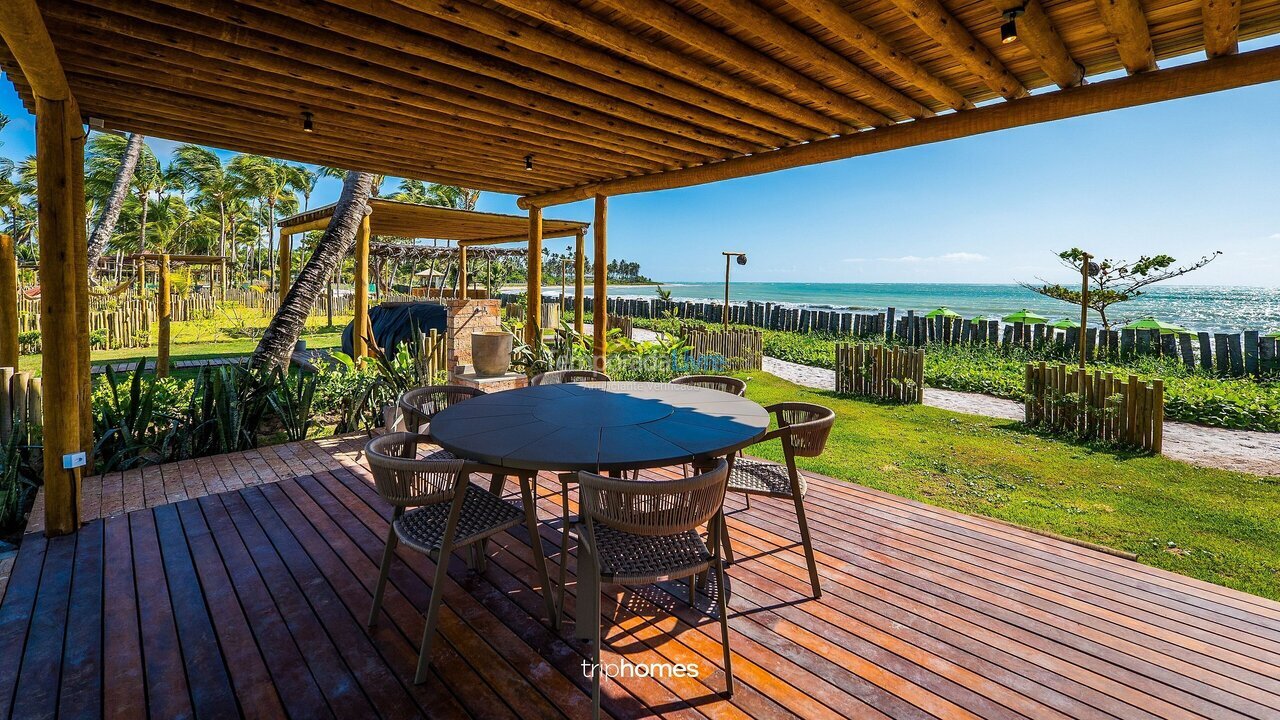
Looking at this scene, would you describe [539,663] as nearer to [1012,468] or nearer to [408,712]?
[408,712]

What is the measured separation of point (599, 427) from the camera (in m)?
2.52

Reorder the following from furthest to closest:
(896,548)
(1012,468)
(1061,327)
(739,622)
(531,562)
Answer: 1. (1061,327)
2. (1012,468)
3. (896,548)
4. (531,562)
5. (739,622)

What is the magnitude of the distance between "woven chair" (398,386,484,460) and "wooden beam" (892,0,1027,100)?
307 cm

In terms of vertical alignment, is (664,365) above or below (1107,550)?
Answer: above

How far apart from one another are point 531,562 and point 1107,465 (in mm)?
5692

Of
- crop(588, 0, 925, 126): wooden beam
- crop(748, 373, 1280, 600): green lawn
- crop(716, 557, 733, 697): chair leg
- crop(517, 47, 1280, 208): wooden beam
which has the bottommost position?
crop(748, 373, 1280, 600): green lawn

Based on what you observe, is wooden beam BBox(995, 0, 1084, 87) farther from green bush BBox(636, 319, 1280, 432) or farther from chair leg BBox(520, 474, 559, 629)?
green bush BBox(636, 319, 1280, 432)

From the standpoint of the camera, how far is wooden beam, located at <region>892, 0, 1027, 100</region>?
8.16 ft

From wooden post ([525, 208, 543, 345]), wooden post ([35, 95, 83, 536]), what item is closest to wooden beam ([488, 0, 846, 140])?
wooden post ([35, 95, 83, 536])

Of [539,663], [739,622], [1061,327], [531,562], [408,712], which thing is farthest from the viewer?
[1061,327]

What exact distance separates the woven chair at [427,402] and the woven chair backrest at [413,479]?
88 cm

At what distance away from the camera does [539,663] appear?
2105 millimetres

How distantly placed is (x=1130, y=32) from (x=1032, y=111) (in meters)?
0.92

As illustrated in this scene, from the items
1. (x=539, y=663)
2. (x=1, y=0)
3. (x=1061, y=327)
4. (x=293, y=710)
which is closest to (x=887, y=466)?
(x=539, y=663)
